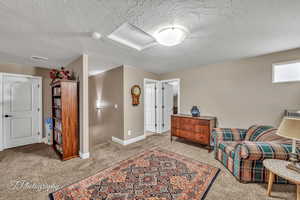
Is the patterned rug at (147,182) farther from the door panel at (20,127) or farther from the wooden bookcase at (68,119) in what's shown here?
the door panel at (20,127)

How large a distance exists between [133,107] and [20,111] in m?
3.15

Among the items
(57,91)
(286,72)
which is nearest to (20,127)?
(57,91)

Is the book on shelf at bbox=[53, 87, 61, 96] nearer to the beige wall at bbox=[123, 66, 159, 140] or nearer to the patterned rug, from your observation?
the beige wall at bbox=[123, 66, 159, 140]

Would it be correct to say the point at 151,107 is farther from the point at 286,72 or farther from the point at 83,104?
the point at 286,72

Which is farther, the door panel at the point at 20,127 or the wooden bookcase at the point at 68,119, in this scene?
the door panel at the point at 20,127

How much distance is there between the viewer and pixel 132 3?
1.17m

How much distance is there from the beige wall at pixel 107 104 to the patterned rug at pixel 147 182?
145 cm

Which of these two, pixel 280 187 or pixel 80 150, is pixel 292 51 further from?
pixel 80 150

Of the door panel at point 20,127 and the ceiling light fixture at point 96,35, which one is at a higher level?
the ceiling light fixture at point 96,35

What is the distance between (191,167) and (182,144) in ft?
4.00

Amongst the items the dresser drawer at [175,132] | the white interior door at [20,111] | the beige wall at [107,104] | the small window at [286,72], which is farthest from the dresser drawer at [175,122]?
the white interior door at [20,111]

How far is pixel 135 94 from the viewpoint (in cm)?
361

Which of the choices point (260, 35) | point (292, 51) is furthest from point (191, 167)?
point (292, 51)

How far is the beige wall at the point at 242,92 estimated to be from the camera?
A: 245cm
